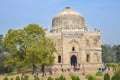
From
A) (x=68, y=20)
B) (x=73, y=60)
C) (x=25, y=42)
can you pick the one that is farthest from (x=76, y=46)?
(x=25, y=42)

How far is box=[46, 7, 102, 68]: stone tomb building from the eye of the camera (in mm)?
48188

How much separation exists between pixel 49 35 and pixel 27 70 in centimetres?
645

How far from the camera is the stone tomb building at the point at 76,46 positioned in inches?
1897

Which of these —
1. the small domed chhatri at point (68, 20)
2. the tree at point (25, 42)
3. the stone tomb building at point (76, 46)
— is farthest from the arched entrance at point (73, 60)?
the tree at point (25, 42)

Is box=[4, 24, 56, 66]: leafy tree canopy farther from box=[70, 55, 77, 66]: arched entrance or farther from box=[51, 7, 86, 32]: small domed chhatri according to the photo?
box=[51, 7, 86, 32]: small domed chhatri

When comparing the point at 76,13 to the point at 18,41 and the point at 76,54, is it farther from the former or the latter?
the point at 18,41

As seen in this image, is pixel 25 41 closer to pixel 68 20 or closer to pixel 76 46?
pixel 76 46

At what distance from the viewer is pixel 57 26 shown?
170 ft

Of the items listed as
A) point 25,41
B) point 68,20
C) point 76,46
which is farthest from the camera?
point 68,20

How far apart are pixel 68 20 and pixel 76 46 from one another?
4.78 m

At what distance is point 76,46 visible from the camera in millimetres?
48562

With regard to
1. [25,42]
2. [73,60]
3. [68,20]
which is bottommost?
[73,60]

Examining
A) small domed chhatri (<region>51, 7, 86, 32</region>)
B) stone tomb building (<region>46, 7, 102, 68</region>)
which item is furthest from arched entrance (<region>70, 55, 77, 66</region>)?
small domed chhatri (<region>51, 7, 86, 32</region>)

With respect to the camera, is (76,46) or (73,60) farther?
(73,60)
